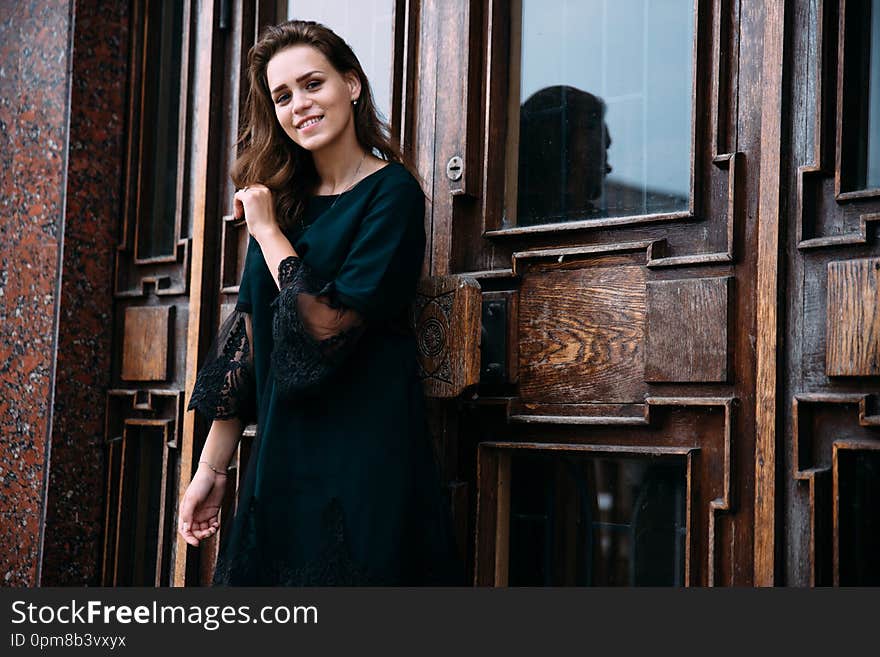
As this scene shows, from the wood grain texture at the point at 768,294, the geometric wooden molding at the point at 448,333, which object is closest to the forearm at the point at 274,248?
the geometric wooden molding at the point at 448,333

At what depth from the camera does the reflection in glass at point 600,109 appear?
7.18 ft

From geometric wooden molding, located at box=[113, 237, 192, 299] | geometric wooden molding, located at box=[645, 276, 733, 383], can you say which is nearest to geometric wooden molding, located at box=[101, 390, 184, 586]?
geometric wooden molding, located at box=[113, 237, 192, 299]

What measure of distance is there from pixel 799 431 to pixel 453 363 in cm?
74

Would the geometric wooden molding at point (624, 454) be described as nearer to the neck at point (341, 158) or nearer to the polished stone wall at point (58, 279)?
the neck at point (341, 158)

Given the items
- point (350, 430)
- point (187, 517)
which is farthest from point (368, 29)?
point (187, 517)

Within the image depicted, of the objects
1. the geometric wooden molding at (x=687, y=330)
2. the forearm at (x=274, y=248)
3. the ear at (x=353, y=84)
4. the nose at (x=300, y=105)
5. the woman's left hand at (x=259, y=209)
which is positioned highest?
the ear at (x=353, y=84)

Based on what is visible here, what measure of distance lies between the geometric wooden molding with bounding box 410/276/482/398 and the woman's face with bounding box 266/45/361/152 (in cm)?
41

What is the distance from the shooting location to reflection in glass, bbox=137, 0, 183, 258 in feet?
10.8

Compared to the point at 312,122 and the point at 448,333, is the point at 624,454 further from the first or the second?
the point at 312,122

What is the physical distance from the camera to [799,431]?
6.16ft

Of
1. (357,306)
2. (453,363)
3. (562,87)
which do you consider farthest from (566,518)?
(562,87)

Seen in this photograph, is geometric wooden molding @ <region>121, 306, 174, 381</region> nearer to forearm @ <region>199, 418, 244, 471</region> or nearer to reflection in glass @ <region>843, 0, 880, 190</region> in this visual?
forearm @ <region>199, 418, 244, 471</region>

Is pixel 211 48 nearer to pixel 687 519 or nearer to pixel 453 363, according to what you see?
pixel 453 363

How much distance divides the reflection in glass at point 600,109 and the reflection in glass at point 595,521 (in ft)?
2.01
